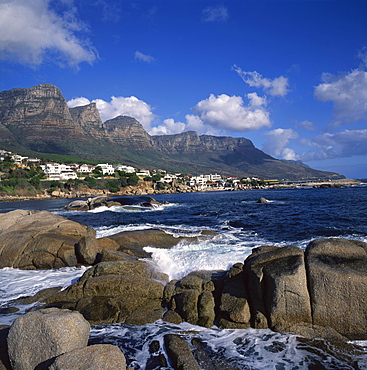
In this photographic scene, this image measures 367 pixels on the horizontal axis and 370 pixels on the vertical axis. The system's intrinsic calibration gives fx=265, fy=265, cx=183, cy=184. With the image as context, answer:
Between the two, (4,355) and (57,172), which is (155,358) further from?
(57,172)

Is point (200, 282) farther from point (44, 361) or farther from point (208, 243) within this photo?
point (208, 243)

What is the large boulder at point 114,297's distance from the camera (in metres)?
9.88

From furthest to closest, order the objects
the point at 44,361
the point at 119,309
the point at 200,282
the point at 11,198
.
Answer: the point at 11,198 → the point at 200,282 → the point at 119,309 → the point at 44,361

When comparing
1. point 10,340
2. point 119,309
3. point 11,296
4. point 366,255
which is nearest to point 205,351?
point 119,309

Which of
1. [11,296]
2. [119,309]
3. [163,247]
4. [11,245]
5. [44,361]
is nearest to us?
[44,361]

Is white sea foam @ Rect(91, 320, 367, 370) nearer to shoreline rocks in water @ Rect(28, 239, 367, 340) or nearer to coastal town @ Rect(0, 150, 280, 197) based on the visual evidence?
shoreline rocks in water @ Rect(28, 239, 367, 340)

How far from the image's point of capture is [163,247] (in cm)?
1962

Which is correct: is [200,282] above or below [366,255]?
below

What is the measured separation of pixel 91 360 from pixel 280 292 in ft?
19.2

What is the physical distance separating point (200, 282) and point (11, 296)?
8917mm

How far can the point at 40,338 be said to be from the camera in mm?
6543

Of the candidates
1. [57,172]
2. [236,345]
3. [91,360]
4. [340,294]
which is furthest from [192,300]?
[57,172]

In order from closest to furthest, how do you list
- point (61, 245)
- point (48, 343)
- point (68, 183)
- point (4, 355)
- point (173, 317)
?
point (48, 343), point (4, 355), point (173, 317), point (61, 245), point (68, 183)

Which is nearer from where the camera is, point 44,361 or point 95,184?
point 44,361
